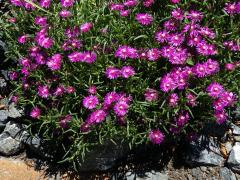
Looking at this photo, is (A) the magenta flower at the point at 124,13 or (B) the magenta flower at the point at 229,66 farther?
(A) the magenta flower at the point at 124,13

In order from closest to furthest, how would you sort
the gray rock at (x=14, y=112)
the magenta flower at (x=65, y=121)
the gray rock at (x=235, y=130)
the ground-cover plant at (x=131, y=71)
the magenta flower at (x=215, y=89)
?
1. the magenta flower at (x=215, y=89)
2. the ground-cover plant at (x=131, y=71)
3. the magenta flower at (x=65, y=121)
4. the gray rock at (x=235, y=130)
5. the gray rock at (x=14, y=112)

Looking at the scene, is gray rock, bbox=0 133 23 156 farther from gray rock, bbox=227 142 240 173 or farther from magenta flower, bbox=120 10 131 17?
gray rock, bbox=227 142 240 173

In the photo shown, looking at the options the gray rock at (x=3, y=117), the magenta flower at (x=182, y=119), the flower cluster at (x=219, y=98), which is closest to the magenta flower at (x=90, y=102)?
the magenta flower at (x=182, y=119)

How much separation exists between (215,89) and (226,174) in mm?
816

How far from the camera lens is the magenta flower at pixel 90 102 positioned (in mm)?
3498

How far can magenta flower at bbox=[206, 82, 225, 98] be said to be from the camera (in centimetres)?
338

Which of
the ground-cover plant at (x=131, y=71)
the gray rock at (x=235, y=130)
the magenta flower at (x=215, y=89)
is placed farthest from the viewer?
the gray rock at (x=235, y=130)

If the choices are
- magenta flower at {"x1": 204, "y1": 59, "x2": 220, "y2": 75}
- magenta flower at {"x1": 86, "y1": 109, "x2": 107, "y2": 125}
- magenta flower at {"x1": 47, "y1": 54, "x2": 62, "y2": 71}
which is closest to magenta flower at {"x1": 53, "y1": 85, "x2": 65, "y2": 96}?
magenta flower at {"x1": 47, "y1": 54, "x2": 62, "y2": 71}

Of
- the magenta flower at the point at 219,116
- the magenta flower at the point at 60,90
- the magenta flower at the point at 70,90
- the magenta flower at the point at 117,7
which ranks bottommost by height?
the magenta flower at the point at 219,116

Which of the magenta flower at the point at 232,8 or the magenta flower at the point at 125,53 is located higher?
the magenta flower at the point at 232,8

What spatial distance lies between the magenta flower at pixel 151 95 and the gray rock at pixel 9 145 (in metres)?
1.25

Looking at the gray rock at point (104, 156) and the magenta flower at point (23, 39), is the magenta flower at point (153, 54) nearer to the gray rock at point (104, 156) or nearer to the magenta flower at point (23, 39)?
the gray rock at point (104, 156)

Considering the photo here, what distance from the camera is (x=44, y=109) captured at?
3869mm

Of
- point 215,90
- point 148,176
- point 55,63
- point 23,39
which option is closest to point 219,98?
point 215,90
